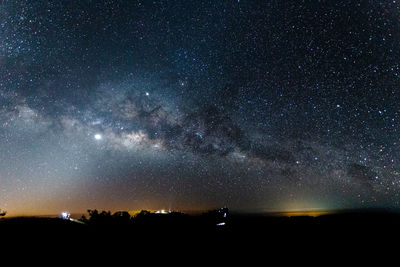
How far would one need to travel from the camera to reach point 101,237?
5156 mm

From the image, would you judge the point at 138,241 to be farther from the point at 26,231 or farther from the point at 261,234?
the point at 261,234

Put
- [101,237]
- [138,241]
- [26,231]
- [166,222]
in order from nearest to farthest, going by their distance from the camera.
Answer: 1. [26,231]
2. [101,237]
3. [138,241]
4. [166,222]

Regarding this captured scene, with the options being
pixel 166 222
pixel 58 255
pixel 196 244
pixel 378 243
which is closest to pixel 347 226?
pixel 378 243

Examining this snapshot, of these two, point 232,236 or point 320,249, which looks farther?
point 232,236

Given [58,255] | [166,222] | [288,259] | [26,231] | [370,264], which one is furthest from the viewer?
[166,222]

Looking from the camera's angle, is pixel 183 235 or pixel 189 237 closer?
pixel 189 237

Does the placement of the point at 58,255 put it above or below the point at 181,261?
above

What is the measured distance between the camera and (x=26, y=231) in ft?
15.2

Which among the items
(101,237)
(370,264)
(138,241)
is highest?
(101,237)

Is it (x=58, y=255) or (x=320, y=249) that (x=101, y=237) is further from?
(x=320, y=249)

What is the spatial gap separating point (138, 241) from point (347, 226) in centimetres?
867

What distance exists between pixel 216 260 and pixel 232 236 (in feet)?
9.82

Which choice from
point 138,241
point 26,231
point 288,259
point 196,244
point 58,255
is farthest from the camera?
point 196,244

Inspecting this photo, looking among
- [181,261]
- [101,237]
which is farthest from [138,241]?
→ [101,237]
